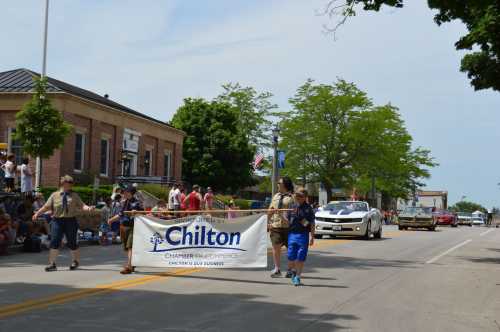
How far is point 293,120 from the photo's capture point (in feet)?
203

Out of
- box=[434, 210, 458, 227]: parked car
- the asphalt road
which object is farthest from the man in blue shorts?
box=[434, 210, 458, 227]: parked car

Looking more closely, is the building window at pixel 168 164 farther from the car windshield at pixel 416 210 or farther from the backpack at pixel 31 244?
the backpack at pixel 31 244

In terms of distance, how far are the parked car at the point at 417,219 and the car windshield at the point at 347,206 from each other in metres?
13.5

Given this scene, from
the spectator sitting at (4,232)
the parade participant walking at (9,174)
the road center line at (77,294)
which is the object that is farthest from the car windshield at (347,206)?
the road center line at (77,294)

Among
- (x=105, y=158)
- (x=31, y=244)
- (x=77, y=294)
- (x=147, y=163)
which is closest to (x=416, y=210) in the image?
(x=147, y=163)

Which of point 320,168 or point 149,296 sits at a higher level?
point 320,168

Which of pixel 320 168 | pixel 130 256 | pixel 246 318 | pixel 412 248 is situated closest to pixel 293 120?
pixel 320 168

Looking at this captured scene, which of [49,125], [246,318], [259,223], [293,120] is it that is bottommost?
[246,318]

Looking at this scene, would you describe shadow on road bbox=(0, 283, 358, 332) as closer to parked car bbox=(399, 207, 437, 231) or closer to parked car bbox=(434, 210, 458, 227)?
parked car bbox=(399, 207, 437, 231)

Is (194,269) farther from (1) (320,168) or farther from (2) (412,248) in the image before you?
(1) (320,168)

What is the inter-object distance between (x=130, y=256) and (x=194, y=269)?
1403 millimetres

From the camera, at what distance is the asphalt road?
7801mm

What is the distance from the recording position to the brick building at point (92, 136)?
121ft

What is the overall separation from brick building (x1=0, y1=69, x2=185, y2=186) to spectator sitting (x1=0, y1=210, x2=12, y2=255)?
2016cm
